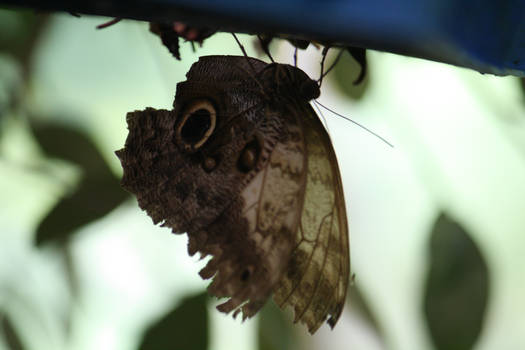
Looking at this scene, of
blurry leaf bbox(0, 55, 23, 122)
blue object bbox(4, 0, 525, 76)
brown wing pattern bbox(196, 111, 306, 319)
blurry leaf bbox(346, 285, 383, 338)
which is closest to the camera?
blue object bbox(4, 0, 525, 76)

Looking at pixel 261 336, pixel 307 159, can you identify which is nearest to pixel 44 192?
pixel 261 336

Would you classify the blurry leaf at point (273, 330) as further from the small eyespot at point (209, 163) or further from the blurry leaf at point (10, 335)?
the small eyespot at point (209, 163)

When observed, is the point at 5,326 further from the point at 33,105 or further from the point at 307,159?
the point at 307,159

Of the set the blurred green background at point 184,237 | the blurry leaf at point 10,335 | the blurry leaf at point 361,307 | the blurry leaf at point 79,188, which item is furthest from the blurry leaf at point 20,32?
the blurry leaf at point 361,307

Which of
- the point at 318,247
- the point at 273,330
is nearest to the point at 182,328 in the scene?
the point at 273,330

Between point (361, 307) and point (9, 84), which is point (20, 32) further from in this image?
point (361, 307)

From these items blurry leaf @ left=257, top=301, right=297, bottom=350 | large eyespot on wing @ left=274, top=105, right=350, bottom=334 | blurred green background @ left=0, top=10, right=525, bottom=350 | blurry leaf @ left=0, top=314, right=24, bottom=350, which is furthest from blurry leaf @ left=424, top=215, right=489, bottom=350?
blurry leaf @ left=0, top=314, right=24, bottom=350

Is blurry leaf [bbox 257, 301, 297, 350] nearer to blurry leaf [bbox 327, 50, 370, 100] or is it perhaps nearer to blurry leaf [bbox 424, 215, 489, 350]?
blurry leaf [bbox 424, 215, 489, 350]
